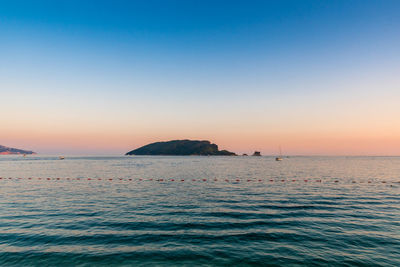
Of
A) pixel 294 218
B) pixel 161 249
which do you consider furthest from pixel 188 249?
pixel 294 218

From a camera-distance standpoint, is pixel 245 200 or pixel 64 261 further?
pixel 245 200

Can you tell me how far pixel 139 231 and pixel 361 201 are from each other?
32741 millimetres

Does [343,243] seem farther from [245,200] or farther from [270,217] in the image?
[245,200]

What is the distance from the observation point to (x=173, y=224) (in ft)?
72.1

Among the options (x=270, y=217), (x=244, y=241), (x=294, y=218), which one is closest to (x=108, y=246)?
(x=244, y=241)

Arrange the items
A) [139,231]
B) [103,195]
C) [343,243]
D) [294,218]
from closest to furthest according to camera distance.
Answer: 1. [343,243]
2. [139,231]
3. [294,218]
4. [103,195]

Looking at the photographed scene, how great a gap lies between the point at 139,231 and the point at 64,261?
6375mm

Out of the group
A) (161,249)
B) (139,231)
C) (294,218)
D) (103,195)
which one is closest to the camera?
(161,249)

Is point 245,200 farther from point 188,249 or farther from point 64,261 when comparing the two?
point 64,261

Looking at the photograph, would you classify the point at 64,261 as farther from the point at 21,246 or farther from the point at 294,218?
the point at 294,218

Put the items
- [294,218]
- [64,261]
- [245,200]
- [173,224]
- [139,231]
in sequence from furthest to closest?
[245,200]
[294,218]
[173,224]
[139,231]
[64,261]

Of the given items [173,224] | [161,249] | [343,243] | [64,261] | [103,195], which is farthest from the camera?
Answer: [103,195]

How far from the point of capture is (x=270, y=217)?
24516mm

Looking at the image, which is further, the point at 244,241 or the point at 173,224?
the point at 173,224
